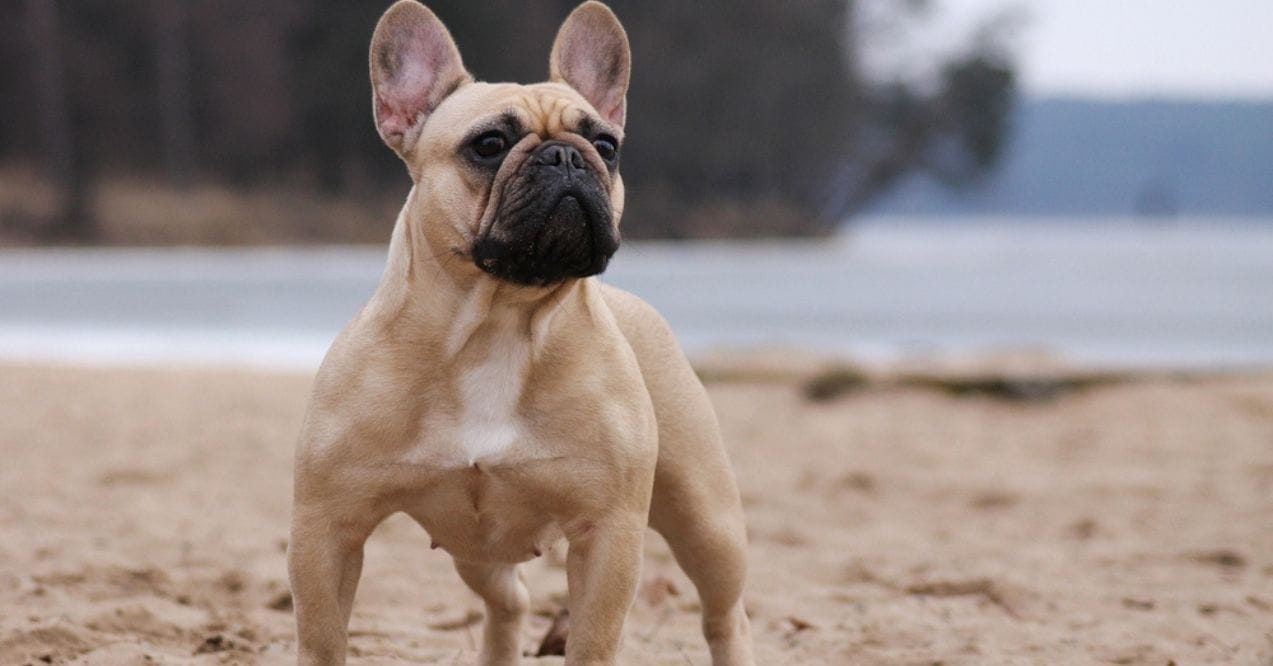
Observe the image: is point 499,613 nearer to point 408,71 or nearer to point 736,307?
point 408,71

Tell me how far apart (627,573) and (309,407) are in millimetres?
763

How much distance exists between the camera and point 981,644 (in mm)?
3936

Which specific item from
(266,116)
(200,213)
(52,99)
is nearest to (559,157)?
(200,213)

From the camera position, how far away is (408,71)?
11.3 feet

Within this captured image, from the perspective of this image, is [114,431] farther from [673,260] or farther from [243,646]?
[673,260]

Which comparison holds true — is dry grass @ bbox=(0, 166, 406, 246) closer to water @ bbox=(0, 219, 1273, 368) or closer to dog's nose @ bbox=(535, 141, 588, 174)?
water @ bbox=(0, 219, 1273, 368)

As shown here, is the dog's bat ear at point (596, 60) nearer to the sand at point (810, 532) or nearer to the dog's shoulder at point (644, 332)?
the dog's shoulder at point (644, 332)

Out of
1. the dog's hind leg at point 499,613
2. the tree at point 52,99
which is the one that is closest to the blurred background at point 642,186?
the tree at point 52,99

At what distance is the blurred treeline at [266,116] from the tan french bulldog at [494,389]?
21333mm

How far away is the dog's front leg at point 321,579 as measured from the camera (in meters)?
2.94

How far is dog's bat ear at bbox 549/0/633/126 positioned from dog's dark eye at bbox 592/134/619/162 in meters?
0.35

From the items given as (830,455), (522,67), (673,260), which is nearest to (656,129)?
(522,67)

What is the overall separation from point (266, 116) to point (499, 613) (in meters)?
24.8

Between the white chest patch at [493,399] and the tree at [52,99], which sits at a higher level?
the tree at [52,99]
